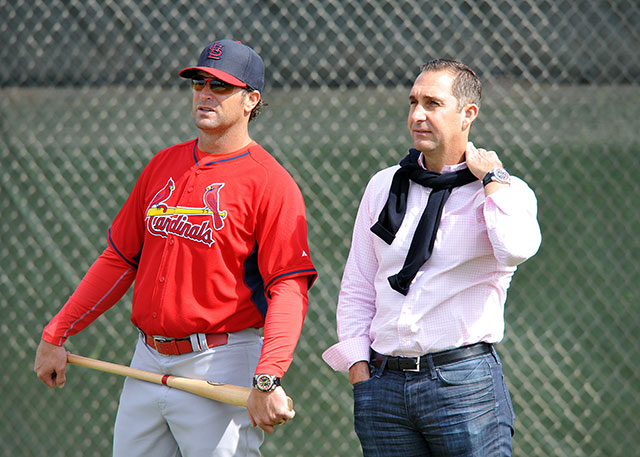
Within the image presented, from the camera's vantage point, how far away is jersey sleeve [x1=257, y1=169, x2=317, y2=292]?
2152 millimetres

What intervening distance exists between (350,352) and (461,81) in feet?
2.62

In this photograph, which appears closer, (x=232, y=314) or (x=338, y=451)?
(x=232, y=314)

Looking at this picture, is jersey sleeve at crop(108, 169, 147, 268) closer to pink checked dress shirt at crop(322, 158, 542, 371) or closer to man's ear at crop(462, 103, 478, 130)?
pink checked dress shirt at crop(322, 158, 542, 371)

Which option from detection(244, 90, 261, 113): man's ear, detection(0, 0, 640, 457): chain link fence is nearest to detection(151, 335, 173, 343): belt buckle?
detection(244, 90, 261, 113): man's ear

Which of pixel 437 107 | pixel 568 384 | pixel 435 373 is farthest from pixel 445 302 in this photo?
pixel 568 384

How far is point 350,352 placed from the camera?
212 centimetres

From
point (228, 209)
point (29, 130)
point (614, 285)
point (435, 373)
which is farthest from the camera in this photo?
point (29, 130)

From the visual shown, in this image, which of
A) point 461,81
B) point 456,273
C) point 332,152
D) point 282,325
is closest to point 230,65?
point 461,81

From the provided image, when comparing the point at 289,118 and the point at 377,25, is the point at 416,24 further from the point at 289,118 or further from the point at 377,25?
the point at 289,118

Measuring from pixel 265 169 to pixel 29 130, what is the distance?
1.84m

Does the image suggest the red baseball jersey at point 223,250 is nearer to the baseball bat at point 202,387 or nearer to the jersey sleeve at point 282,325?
the jersey sleeve at point 282,325

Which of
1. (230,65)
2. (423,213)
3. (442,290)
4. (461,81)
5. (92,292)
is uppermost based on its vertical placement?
(461,81)

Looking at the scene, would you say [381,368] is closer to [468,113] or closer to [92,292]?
[468,113]

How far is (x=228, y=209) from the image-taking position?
7.12ft
